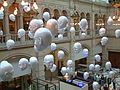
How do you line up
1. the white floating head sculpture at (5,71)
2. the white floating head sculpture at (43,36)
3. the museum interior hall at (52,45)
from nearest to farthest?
the white floating head sculpture at (43,36) → the white floating head sculpture at (5,71) → the museum interior hall at (52,45)

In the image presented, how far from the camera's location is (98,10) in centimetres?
2328

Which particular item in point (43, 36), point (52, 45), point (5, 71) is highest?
point (43, 36)

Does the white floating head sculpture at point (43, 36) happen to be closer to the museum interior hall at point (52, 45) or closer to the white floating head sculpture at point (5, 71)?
the museum interior hall at point (52, 45)

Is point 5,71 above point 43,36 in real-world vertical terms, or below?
below

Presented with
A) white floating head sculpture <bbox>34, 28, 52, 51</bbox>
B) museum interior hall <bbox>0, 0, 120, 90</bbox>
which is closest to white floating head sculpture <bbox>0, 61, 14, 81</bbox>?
museum interior hall <bbox>0, 0, 120, 90</bbox>

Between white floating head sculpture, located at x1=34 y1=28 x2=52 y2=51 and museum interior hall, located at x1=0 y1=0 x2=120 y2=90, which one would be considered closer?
white floating head sculpture, located at x1=34 y1=28 x2=52 y2=51

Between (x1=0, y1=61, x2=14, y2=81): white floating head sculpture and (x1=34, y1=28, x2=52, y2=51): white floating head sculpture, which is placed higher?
(x1=34, y1=28, x2=52, y2=51): white floating head sculpture

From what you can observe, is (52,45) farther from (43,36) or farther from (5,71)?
(43,36)

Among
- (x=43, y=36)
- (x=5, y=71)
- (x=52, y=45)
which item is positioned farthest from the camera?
(x=52, y=45)

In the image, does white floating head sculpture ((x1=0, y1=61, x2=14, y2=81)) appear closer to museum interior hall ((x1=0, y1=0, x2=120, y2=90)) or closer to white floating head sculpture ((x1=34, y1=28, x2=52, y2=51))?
museum interior hall ((x1=0, y1=0, x2=120, y2=90))

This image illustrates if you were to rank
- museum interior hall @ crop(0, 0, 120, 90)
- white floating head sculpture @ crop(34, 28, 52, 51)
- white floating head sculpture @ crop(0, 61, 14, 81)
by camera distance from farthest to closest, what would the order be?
museum interior hall @ crop(0, 0, 120, 90)
white floating head sculpture @ crop(0, 61, 14, 81)
white floating head sculpture @ crop(34, 28, 52, 51)

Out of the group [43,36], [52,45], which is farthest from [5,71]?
[52,45]

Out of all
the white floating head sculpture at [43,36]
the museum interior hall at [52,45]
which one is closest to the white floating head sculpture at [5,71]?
the museum interior hall at [52,45]

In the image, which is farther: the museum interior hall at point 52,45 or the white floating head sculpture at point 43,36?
the museum interior hall at point 52,45
